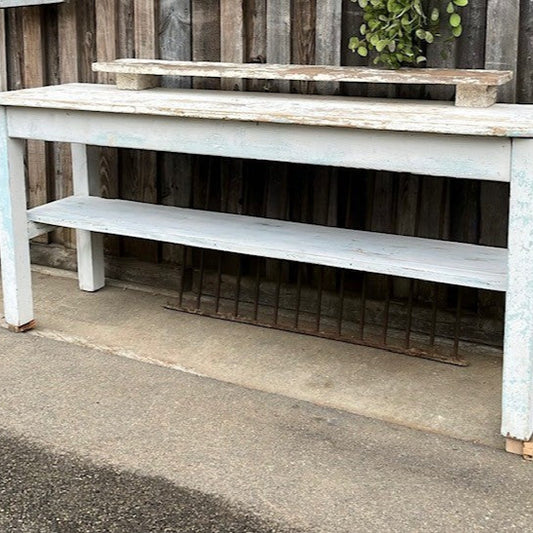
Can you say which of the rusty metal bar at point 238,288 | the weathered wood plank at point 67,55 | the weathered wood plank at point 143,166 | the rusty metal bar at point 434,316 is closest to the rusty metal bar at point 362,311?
the rusty metal bar at point 434,316

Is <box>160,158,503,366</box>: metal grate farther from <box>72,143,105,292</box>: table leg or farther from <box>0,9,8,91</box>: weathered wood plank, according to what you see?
<box>0,9,8,91</box>: weathered wood plank

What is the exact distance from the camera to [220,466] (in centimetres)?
291

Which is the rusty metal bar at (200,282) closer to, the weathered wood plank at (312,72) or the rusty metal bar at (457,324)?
the weathered wood plank at (312,72)

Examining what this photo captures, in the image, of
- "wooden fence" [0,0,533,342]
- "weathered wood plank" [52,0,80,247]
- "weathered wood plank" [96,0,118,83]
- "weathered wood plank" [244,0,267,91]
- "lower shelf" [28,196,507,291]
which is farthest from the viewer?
"weathered wood plank" [52,0,80,247]

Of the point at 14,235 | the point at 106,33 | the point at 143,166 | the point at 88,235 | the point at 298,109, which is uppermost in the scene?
the point at 106,33

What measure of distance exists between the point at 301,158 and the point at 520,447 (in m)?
1.11

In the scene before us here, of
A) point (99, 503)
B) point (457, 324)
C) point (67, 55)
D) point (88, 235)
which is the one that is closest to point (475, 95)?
point (457, 324)

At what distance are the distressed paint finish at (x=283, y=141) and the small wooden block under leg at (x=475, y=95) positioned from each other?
→ 1.38 ft

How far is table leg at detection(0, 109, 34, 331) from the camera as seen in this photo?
12.3 ft

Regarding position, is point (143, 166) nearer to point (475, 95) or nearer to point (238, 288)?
point (238, 288)

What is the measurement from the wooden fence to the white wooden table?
26 cm

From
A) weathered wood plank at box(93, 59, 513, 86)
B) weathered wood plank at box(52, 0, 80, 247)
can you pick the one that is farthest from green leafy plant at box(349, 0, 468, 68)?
weathered wood plank at box(52, 0, 80, 247)

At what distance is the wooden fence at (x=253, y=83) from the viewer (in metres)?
3.60

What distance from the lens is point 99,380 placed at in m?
3.55
